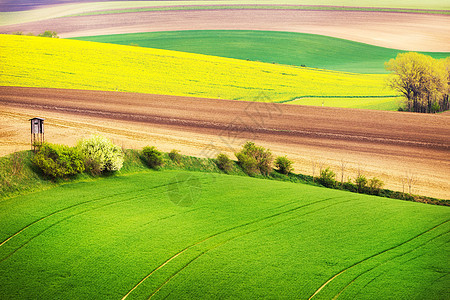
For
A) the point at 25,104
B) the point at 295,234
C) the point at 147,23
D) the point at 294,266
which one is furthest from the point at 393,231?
the point at 147,23

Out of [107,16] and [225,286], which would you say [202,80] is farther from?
[107,16]

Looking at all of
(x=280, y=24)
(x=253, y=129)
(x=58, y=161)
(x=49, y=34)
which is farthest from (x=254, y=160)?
(x=49, y=34)

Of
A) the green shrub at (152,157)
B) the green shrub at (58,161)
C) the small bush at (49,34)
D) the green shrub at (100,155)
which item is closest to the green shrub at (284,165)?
the green shrub at (152,157)

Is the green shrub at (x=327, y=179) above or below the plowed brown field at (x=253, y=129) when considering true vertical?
below

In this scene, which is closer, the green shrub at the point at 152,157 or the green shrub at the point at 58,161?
the green shrub at the point at 58,161

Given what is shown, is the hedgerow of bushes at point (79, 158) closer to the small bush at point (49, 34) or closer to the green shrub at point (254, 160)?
the green shrub at point (254, 160)

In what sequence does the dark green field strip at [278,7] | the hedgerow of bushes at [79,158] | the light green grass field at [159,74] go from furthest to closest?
1. the dark green field strip at [278,7]
2. the light green grass field at [159,74]
3. the hedgerow of bushes at [79,158]

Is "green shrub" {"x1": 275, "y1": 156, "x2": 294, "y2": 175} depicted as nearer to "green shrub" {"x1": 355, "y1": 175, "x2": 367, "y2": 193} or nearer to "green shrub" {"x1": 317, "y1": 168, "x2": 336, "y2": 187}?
"green shrub" {"x1": 317, "y1": 168, "x2": 336, "y2": 187}

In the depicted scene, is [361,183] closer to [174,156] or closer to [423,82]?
[174,156]
